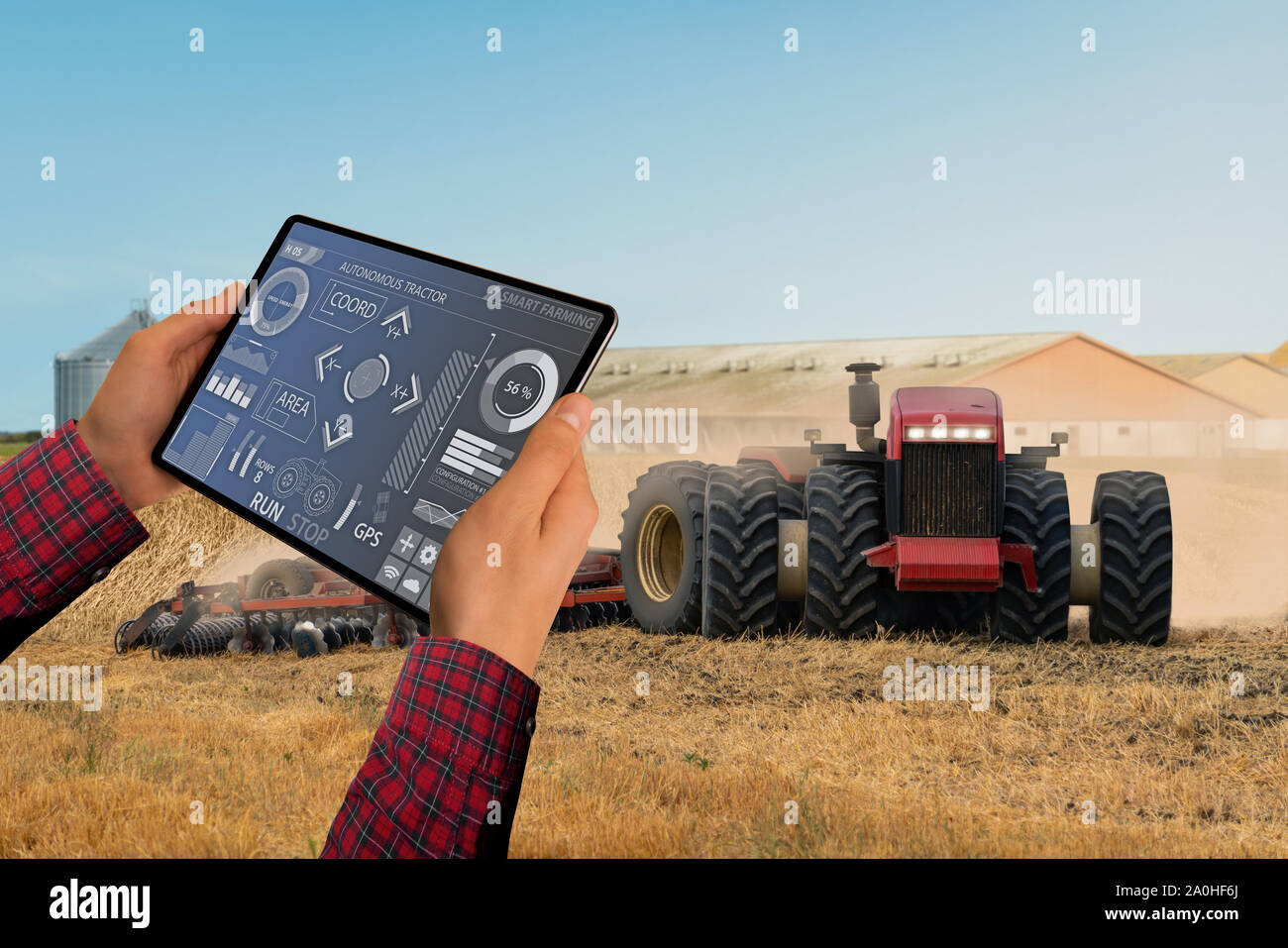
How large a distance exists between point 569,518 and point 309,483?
2.72 feet

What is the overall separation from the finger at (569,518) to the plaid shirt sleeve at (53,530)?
1.01 metres

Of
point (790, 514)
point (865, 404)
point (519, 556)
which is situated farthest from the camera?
point (790, 514)

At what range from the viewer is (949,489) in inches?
239

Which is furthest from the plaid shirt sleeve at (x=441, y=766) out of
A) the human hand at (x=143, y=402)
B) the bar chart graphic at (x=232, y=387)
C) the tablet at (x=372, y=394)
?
the human hand at (x=143, y=402)

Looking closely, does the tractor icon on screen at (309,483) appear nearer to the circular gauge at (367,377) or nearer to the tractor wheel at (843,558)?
the circular gauge at (367,377)

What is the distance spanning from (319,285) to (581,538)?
44.9 inches

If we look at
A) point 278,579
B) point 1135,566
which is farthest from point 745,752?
point 278,579

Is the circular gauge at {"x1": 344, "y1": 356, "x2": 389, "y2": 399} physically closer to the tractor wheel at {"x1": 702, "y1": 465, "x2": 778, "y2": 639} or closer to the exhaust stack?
the tractor wheel at {"x1": 702, "y1": 465, "x2": 778, "y2": 639}

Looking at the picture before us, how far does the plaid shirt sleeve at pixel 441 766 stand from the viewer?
1.38 m

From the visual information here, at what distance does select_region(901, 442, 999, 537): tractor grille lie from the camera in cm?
603

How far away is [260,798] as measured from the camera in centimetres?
370

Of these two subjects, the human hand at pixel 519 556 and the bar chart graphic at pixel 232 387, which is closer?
the human hand at pixel 519 556

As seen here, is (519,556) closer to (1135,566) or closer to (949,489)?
(949,489)

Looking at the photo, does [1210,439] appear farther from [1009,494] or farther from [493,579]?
[493,579]
